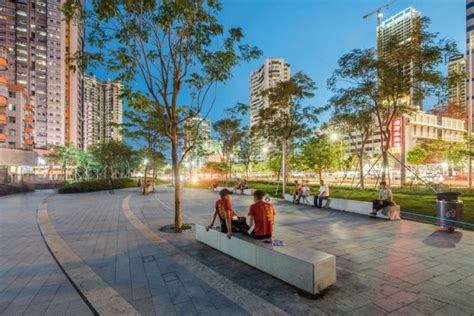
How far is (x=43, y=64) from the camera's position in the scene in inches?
3442

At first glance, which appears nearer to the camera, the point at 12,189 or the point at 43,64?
the point at 12,189

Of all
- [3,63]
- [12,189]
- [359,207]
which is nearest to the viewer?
[359,207]

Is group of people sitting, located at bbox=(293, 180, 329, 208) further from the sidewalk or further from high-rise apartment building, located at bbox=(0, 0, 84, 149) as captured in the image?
high-rise apartment building, located at bbox=(0, 0, 84, 149)

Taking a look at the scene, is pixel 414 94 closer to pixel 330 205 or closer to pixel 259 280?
pixel 330 205

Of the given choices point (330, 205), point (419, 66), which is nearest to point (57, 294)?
point (330, 205)

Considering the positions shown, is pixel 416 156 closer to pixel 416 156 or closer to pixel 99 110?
pixel 416 156

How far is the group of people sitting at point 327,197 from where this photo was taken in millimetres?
9453

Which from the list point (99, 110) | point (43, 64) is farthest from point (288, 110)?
point (99, 110)

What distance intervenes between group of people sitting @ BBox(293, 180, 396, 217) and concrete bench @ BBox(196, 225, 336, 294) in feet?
22.9

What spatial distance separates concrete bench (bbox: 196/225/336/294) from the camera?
140 inches

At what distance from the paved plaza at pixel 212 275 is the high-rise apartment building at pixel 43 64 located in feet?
309

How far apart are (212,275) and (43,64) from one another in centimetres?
11384

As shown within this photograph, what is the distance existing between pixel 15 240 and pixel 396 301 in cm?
917

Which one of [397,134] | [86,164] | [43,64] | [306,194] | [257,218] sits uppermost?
[43,64]
